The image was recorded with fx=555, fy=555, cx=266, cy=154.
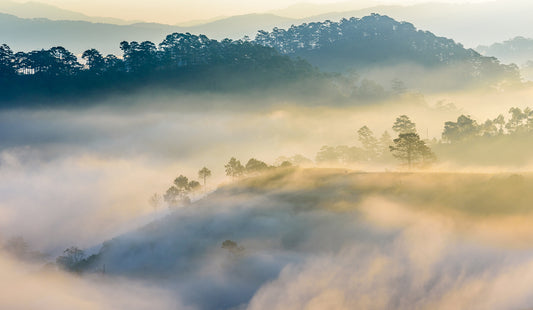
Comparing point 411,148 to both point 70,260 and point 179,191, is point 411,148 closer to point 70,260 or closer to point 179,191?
point 179,191

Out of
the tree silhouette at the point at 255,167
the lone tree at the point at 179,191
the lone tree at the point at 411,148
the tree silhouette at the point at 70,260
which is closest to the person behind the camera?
the lone tree at the point at 411,148

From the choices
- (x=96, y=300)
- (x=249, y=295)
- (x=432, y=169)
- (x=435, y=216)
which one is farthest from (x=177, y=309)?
(x=432, y=169)

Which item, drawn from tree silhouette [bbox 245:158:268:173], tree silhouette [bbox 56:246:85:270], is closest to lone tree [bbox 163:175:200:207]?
tree silhouette [bbox 245:158:268:173]

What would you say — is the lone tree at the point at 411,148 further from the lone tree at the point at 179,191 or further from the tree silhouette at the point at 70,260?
the tree silhouette at the point at 70,260

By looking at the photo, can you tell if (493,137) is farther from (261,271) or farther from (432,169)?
(261,271)

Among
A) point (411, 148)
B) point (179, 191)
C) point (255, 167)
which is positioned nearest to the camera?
point (411, 148)

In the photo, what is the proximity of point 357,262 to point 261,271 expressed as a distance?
809 inches

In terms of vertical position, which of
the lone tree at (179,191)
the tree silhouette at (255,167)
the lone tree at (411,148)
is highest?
the lone tree at (411,148)

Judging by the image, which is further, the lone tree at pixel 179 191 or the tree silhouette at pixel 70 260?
the lone tree at pixel 179 191

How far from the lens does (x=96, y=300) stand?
129m

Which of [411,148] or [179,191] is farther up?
[411,148]

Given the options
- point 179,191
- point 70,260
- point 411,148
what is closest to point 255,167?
point 179,191

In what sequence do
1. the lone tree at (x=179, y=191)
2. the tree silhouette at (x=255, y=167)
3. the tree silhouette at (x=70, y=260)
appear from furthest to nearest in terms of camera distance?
the lone tree at (x=179, y=191) → the tree silhouette at (x=255, y=167) → the tree silhouette at (x=70, y=260)

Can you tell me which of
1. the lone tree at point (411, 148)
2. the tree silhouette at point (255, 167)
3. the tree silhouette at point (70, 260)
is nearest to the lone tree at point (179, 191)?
the tree silhouette at point (255, 167)
